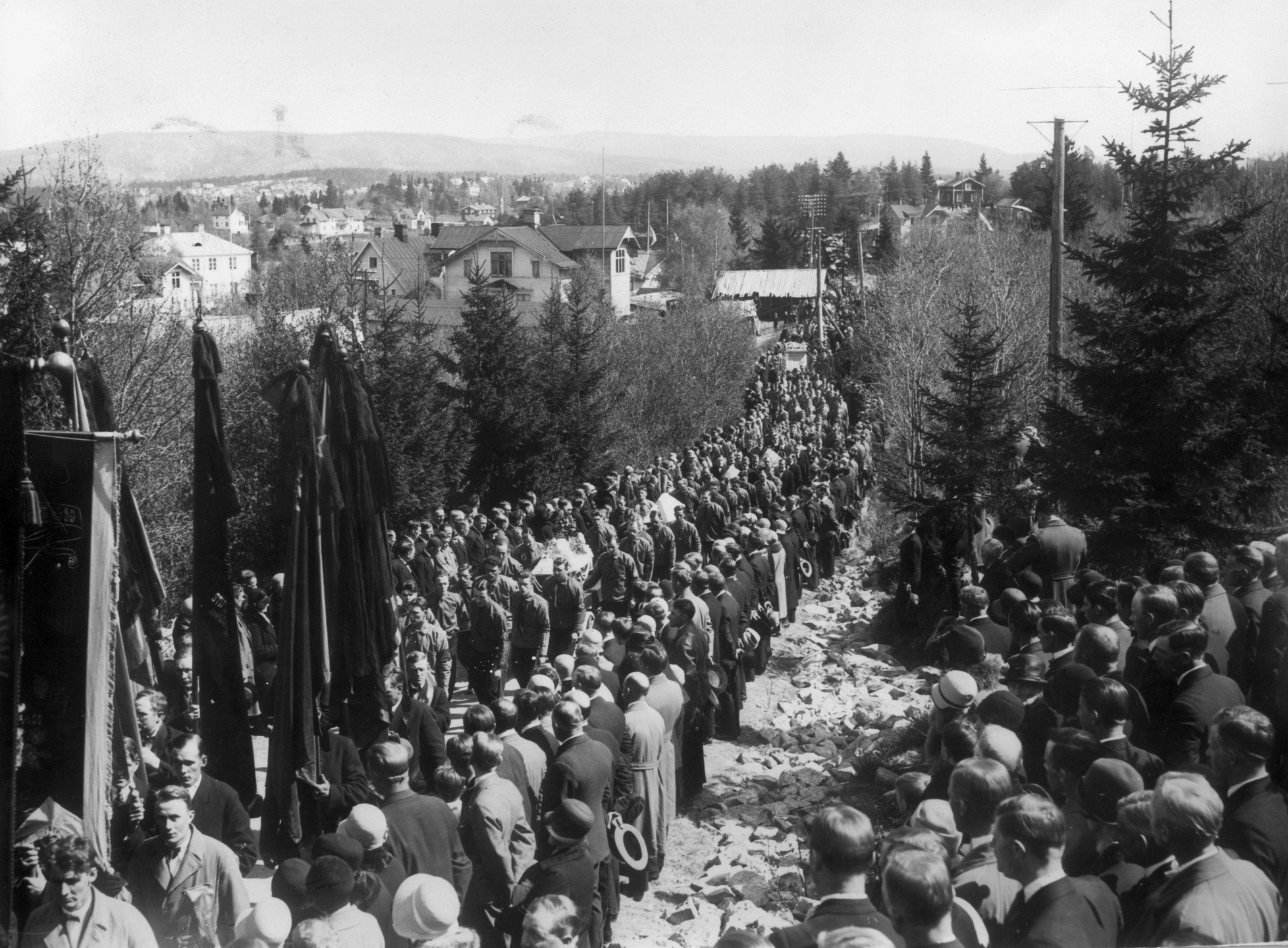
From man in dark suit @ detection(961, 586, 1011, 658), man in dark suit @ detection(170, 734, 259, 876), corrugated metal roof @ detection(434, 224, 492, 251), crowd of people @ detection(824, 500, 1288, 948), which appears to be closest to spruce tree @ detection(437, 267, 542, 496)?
man in dark suit @ detection(961, 586, 1011, 658)

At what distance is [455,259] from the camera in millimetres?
54156

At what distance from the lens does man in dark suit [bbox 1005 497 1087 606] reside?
31.6 ft

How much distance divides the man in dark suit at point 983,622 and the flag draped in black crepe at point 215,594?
16.1 ft

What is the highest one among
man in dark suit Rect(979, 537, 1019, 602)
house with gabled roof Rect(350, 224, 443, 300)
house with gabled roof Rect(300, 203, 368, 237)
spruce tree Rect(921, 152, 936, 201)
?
spruce tree Rect(921, 152, 936, 201)

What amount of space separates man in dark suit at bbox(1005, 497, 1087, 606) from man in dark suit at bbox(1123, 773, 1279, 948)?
18.8 ft

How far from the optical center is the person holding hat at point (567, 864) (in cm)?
502

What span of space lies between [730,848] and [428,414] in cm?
1374

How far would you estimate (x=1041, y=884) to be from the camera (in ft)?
12.7

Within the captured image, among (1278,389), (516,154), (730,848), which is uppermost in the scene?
(516,154)

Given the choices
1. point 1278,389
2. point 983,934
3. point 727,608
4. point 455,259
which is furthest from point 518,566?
point 455,259

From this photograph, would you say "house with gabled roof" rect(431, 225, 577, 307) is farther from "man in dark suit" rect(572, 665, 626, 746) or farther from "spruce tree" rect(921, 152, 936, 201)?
"spruce tree" rect(921, 152, 936, 201)

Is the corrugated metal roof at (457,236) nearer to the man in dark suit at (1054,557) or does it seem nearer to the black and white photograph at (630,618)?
the black and white photograph at (630,618)

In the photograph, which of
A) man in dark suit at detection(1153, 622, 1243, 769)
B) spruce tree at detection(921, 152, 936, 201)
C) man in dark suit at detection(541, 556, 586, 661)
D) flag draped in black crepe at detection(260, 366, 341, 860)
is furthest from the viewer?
spruce tree at detection(921, 152, 936, 201)

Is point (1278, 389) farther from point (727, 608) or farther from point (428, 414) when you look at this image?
point (428, 414)
